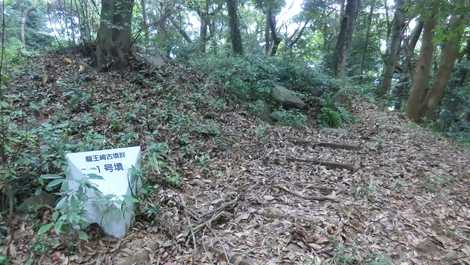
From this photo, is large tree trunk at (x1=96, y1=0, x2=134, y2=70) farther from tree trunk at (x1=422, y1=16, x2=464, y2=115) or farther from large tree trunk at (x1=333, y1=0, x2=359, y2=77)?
tree trunk at (x1=422, y1=16, x2=464, y2=115)

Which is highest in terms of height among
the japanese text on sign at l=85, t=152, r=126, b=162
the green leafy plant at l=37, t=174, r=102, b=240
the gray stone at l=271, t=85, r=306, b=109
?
the gray stone at l=271, t=85, r=306, b=109

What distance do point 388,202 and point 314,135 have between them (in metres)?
3.18

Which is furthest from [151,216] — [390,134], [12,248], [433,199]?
[390,134]

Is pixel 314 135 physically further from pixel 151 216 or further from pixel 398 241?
pixel 151 216

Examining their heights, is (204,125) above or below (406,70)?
below

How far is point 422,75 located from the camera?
10539mm

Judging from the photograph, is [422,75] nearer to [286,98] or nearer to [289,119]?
[286,98]

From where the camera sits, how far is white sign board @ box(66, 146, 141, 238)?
9.73 ft

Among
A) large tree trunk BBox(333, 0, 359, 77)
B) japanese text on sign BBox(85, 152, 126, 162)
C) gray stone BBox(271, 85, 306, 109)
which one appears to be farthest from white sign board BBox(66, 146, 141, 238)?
large tree trunk BBox(333, 0, 359, 77)

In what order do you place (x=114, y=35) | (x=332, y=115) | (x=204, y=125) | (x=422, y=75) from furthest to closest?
(x=422, y=75) < (x=332, y=115) < (x=114, y=35) < (x=204, y=125)

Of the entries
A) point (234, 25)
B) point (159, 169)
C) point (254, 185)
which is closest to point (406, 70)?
point (234, 25)

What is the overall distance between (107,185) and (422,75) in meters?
10.3

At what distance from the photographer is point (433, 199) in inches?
177

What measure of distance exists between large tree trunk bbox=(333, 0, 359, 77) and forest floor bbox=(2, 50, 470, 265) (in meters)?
4.05
